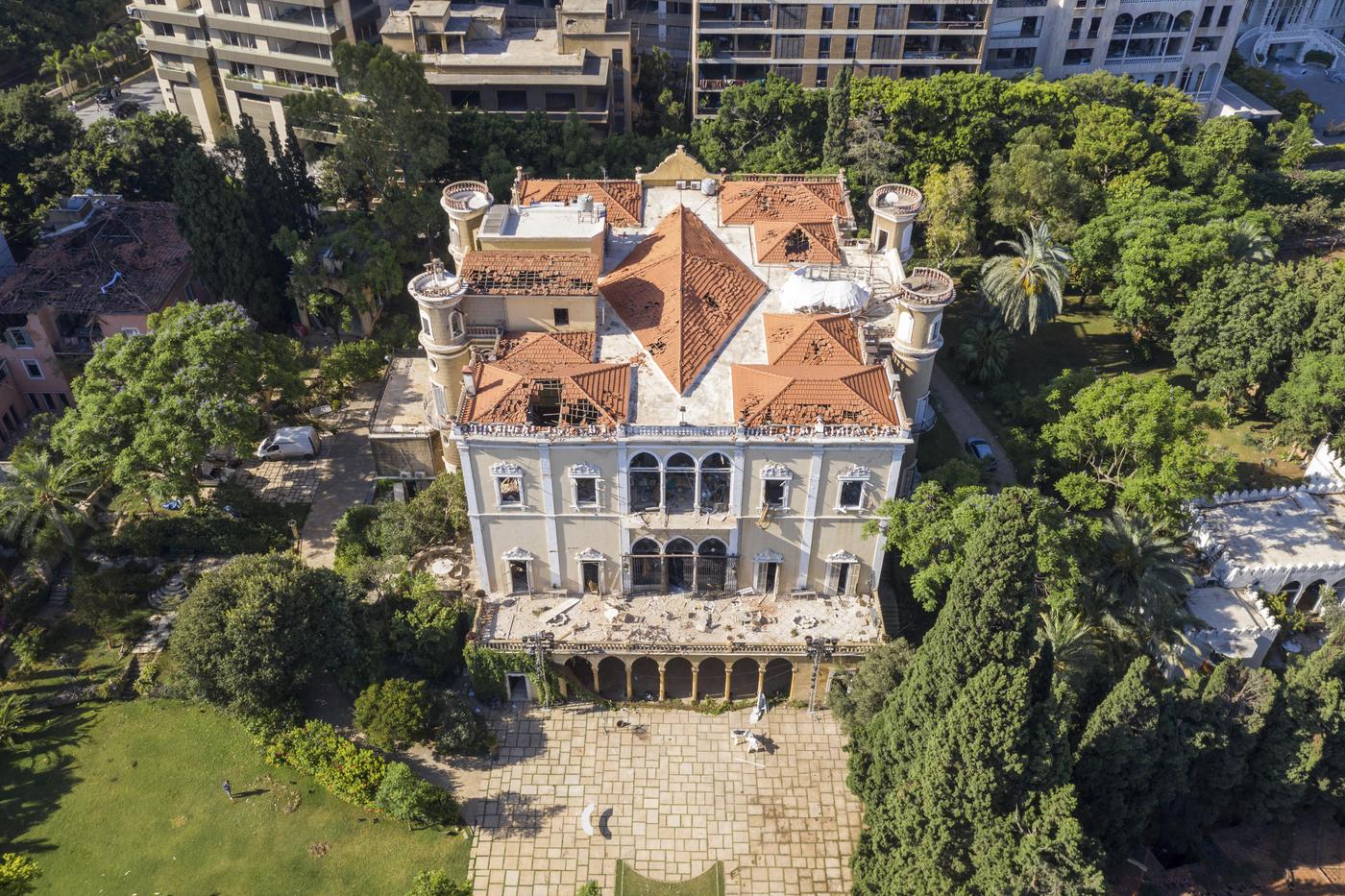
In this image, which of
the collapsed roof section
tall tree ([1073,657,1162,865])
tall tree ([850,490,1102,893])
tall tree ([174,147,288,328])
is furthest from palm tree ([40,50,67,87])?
tall tree ([1073,657,1162,865])

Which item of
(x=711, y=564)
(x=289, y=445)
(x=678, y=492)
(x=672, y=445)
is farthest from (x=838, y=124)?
(x=289, y=445)

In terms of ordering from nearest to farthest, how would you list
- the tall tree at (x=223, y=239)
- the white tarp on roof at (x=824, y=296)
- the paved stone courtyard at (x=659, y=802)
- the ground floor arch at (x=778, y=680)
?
the paved stone courtyard at (x=659, y=802) → the ground floor arch at (x=778, y=680) → the white tarp on roof at (x=824, y=296) → the tall tree at (x=223, y=239)

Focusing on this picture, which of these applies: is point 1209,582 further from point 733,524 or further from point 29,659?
point 29,659

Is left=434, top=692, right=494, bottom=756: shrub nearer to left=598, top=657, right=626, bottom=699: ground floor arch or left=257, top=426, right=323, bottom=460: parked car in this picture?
left=598, top=657, right=626, bottom=699: ground floor arch

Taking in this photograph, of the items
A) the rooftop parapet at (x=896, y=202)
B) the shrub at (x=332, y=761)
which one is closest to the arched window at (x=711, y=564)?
the shrub at (x=332, y=761)

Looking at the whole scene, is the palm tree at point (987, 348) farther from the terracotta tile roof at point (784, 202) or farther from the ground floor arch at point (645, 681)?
the ground floor arch at point (645, 681)

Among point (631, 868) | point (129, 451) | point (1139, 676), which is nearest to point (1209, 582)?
point (1139, 676)

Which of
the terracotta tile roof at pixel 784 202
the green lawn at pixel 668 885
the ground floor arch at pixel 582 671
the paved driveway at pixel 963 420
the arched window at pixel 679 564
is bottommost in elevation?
the green lawn at pixel 668 885
